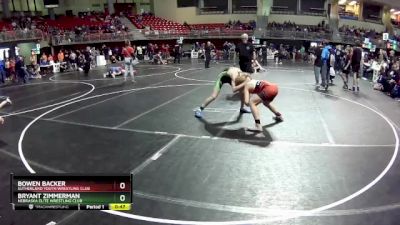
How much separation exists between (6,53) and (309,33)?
22718 mm

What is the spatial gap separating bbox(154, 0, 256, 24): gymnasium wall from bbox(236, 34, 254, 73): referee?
2831 centimetres

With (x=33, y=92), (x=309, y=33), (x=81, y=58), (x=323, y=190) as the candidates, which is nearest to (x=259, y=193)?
(x=323, y=190)

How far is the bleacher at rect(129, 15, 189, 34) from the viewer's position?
1453 inches

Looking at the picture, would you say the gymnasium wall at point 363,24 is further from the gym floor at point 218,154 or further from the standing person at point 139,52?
the gym floor at point 218,154

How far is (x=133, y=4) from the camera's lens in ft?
153

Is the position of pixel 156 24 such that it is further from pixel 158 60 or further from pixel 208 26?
pixel 158 60

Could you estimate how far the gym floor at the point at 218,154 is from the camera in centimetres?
579

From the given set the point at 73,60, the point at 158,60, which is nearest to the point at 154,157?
the point at 73,60

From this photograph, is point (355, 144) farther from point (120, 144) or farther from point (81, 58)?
point (81, 58)

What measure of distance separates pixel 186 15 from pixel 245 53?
29948 millimetres

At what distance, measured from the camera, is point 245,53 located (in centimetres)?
1306
